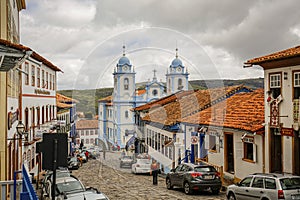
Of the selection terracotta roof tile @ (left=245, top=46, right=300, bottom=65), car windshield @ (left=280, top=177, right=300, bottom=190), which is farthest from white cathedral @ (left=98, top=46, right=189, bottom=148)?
car windshield @ (left=280, top=177, right=300, bottom=190)

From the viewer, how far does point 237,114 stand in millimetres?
20969

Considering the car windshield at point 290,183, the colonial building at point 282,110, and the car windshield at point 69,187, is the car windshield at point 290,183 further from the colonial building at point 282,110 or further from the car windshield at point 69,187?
the car windshield at point 69,187

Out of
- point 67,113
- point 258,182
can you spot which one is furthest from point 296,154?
point 67,113

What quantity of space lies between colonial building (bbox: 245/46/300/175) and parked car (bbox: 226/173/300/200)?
8.87 feet

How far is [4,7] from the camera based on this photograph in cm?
1462

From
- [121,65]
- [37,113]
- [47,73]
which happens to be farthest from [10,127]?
[121,65]

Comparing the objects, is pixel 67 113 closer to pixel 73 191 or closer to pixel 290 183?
pixel 73 191

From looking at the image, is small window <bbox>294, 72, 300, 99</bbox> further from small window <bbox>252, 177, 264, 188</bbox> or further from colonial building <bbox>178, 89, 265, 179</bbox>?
small window <bbox>252, 177, 264, 188</bbox>

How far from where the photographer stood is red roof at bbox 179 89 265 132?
18741 mm

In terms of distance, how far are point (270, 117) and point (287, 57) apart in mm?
2779

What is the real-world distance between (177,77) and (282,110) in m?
33.0

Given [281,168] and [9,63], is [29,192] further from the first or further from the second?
Answer: [281,168]

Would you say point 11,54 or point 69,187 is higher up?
point 11,54

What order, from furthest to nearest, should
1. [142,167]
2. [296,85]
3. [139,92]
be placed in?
[139,92], [142,167], [296,85]
